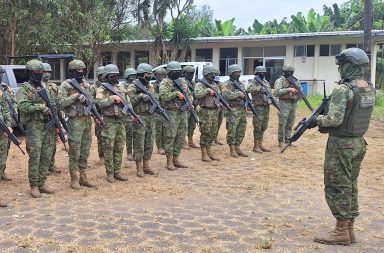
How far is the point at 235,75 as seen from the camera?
866cm

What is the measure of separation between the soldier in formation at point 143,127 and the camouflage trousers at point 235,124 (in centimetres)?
198

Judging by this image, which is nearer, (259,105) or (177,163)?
(177,163)

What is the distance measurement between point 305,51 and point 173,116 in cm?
1575

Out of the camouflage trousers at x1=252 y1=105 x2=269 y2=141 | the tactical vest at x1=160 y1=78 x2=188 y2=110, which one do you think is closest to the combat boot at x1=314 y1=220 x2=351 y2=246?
the tactical vest at x1=160 y1=78 x2=188 y2=110

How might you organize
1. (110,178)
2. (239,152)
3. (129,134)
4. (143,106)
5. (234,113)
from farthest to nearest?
(239,152) → (234,113) → (129,134) → (143,106) → (110,178)

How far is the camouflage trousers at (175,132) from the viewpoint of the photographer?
7.60 metres

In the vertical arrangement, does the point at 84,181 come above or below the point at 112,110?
below

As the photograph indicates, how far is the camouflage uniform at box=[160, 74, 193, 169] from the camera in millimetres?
7562

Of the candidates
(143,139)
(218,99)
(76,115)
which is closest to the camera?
(76,115)

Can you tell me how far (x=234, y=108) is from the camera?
873 cm

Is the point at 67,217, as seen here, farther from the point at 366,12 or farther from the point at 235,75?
the point at 366,12

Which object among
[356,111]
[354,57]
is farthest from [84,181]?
[354,57]

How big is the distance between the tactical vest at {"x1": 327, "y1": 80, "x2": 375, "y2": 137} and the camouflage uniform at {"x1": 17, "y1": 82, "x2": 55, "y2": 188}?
11.7ft

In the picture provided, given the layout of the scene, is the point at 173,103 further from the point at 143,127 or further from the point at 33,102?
the point at 33,102
